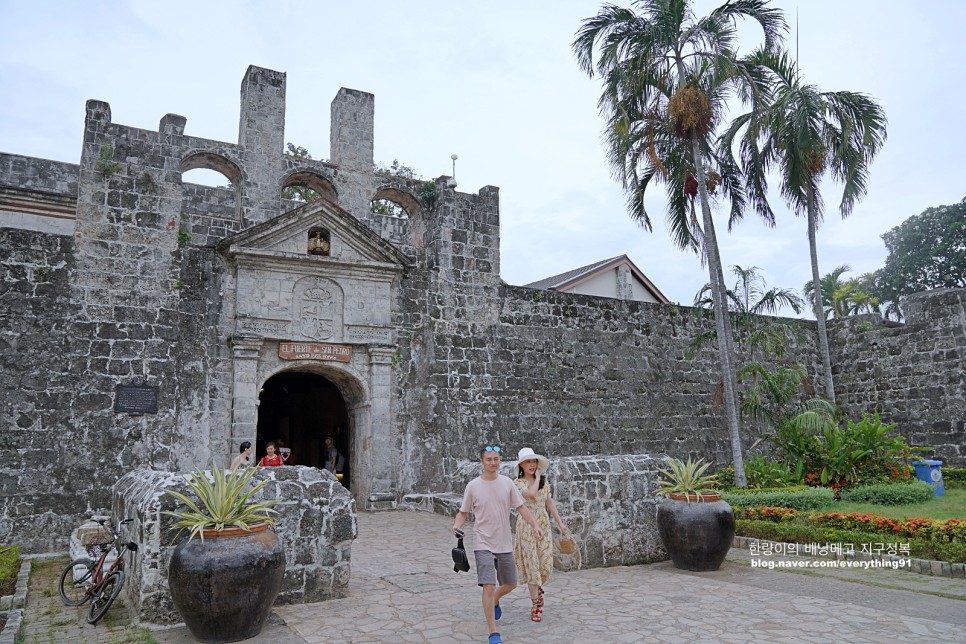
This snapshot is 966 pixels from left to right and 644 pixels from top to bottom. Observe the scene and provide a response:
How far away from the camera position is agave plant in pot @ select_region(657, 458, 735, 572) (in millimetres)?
7203

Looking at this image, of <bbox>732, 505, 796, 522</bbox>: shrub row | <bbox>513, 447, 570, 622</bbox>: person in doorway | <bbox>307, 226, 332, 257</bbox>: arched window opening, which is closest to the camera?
<bbox>513, 447, 570, 622</bbox>: person in doorway

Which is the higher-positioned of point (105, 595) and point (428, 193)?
point (428, 193)

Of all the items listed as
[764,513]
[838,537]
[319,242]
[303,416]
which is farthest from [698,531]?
[303,416]

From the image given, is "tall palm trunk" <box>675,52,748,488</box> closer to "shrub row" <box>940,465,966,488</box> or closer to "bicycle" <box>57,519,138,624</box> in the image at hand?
"shrub row" <box>940,465,966,488</box>

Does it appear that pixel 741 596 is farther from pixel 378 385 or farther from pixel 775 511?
pixel 378 385

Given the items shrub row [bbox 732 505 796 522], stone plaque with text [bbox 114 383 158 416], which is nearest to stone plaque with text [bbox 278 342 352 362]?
stone plaque with text [bbox 114 383 158 416]

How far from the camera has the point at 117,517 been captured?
24.2 ft

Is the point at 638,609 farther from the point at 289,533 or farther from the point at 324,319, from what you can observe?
the point at 324,319

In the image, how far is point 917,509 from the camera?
396 inches

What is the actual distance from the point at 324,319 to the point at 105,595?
21.0ft

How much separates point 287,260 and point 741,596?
27.1 feet

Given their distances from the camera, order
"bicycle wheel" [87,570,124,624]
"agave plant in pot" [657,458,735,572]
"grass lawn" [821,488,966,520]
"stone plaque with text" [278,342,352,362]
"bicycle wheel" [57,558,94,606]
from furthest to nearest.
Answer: "stone plaque with text" [278,342,352,362] < "grass lawn" [821,488,966,520] < "agave plant in pot" [657,458,735,572] < "bicycle wheel" [57,558,94,606] < "bicycle wheel" [87,570,124,624]

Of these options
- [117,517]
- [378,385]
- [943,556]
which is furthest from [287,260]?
[943,556]

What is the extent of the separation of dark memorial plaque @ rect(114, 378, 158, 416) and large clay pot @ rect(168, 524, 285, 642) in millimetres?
5874
